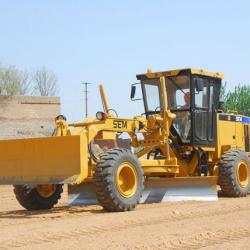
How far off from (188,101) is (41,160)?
3.97 meters

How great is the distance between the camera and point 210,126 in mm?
13375

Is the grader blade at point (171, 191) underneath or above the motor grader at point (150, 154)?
underneath

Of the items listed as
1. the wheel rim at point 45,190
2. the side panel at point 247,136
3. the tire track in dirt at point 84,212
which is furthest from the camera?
the side panel at point 247,136

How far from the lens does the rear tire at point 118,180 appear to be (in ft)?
31.8

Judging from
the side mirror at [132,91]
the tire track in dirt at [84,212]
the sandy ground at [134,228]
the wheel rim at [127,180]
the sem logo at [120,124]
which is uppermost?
the side mirror at [132,91]

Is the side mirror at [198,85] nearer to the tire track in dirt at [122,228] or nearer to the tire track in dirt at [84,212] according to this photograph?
the tire track in dirt at [84,212]

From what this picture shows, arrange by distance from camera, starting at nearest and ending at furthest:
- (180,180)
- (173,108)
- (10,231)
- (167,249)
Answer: (167,249)
(10,231)
(180,180)
(173,108)

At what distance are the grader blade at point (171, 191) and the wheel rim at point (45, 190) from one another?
338mm

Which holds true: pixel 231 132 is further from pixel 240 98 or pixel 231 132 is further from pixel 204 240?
pixel 240 98

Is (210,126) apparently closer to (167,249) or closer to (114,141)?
(114,141)

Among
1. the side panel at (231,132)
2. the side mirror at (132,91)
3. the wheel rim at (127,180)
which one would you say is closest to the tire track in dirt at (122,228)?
the wheel rim at (127,180)

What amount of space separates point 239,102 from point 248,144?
55.9 meters

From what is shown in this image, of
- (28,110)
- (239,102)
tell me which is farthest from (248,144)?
(239,102)

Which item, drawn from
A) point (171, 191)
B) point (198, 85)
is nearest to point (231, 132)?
point (198, 85)
